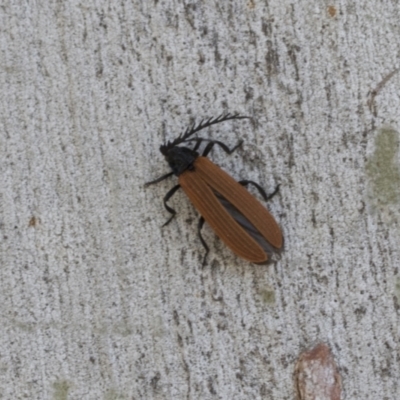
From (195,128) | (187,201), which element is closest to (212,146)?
(195,128)

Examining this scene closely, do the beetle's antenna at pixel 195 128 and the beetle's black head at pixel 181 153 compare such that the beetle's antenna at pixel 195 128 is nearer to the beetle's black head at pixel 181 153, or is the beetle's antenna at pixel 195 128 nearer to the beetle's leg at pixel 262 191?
the beetle's black head at pixel 181 153

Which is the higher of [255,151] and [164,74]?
[164,74]

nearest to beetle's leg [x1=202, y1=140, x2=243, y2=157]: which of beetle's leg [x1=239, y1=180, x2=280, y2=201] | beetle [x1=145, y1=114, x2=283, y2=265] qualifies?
beetle [x1=145, y1=114, x2=283, y2=265]

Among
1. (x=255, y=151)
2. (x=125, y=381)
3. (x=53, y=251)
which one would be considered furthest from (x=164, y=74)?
(x=125, y=381)

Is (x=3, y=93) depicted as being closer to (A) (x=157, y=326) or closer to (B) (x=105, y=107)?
(B) (x=105, y=107)

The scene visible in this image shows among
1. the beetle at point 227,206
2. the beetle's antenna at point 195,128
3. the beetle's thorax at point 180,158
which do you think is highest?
the beetle's antenna at point 195,128

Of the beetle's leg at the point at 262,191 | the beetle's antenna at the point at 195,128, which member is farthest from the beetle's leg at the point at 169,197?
the beetle's leg at the point at 262,191
